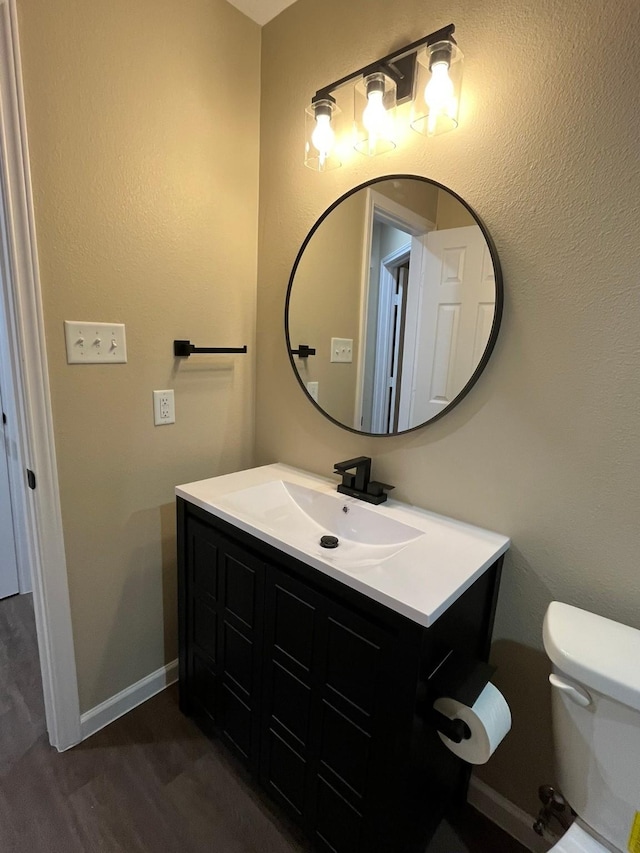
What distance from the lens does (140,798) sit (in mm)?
1301

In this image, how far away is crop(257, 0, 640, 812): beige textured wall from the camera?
93 centimetres

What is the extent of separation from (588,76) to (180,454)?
1.55 meters

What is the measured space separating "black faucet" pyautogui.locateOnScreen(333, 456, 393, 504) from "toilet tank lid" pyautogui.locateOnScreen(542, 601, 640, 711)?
0.55 metres

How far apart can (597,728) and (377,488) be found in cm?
74

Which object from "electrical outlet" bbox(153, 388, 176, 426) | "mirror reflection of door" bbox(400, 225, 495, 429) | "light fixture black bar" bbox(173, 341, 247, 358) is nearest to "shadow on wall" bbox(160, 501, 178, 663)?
"electrical outlet" bbox(153, 388, 176, 426)

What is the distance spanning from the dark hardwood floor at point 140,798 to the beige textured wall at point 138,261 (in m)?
0.19

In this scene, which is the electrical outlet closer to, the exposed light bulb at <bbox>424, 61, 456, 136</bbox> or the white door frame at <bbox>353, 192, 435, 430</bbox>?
the white door frame at <bbox>353, 192, 435, 430</bbox>

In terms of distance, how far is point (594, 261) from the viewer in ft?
3.13

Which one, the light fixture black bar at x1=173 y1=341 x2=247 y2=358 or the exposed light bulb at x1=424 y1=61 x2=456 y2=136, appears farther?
the light fixture black bar at x1=173 y1=341 x2=247 y2=358

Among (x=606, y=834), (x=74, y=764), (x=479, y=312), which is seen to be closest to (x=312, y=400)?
(x=479, y=312)

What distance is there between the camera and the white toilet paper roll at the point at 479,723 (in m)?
0.93

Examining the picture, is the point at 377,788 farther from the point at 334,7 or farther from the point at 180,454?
the point at 334,7

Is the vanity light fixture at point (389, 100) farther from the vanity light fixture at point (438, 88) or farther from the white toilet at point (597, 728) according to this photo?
the white toilet at point (597, 728)

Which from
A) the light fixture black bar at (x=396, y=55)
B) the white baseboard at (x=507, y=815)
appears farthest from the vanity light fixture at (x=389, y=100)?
the white baseboard at (x=507, y=815)
